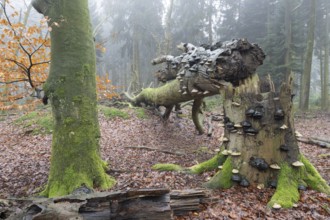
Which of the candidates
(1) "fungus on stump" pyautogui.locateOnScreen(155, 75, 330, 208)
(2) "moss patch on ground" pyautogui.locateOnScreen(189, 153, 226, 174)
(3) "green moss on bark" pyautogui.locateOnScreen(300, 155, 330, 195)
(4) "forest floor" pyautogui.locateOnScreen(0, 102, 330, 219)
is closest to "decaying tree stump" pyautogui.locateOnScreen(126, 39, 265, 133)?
(1) "fungus on stump" pyautogui.locateOnScreen(155, 75, 330, 208)

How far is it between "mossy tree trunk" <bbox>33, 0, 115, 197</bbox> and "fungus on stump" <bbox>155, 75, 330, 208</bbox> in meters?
2.54

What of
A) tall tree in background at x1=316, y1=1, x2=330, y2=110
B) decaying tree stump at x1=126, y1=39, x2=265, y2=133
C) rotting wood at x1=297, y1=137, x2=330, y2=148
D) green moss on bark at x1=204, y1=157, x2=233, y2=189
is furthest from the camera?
tall tree in background at x1=316, y1=1, x2=330, y2=110

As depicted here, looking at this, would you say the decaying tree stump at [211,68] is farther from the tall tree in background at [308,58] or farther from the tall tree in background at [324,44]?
the tall tree in background at [324,44]

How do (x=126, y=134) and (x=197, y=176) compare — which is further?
(x=126, y=134)

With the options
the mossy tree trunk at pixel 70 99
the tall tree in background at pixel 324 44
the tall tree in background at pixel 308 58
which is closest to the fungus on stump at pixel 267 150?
the mossy tree trunk at pixel 70 99

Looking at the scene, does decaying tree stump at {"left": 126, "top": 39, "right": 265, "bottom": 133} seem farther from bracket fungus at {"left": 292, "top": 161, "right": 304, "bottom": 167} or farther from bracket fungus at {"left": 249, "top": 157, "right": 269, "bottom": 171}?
bracket fungus at {"left": 292, "top": 161, "right": 304, "bottom": 167}

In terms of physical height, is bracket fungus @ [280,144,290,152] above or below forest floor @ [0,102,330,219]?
above

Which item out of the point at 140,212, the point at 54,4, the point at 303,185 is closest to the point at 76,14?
the point at 54,4

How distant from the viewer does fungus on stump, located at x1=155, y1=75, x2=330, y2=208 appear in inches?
177

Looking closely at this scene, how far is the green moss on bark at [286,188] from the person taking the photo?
394 cm

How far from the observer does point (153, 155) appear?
792cm

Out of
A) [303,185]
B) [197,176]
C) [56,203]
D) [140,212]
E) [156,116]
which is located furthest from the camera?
[156,116]

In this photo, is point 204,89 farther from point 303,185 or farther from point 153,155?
point 303,185

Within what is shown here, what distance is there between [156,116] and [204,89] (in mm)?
5901
